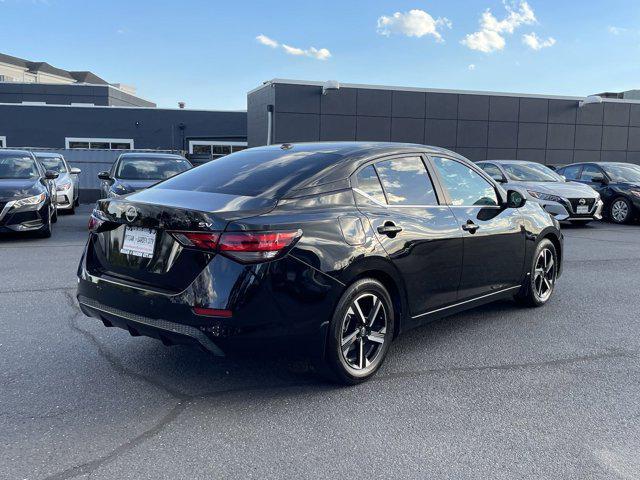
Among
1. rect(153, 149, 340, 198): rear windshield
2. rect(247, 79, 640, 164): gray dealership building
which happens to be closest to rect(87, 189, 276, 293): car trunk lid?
rect(153, 149, 340, 198): rear windshield

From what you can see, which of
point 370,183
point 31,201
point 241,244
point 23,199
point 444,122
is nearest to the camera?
point 241,244

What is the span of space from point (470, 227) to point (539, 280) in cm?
165

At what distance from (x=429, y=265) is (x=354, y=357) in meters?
0.91

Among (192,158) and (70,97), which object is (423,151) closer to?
(192,158)

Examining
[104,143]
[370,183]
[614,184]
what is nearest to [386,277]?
[370,183]

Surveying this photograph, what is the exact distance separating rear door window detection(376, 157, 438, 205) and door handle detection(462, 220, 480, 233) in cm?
34

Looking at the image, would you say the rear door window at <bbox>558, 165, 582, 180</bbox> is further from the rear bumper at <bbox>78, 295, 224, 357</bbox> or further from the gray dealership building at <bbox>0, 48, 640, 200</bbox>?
the rear bumper at <bbox>78, 295, 224, 357</bbox>

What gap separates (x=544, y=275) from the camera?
5.79 metres

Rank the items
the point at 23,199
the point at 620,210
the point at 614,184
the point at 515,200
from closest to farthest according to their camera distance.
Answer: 1. the point at 515,200
2. the point at 23,199
3. the point at 620,210
4. the point at 614,184

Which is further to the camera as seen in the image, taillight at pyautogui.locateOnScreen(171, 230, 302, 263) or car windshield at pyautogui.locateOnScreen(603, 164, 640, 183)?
car windshield at pyautogui.locateOnScreen(603, 164, 640, 183)

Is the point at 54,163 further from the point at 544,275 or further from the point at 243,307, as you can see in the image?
the point at 243,307

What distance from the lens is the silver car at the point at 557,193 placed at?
12.5 m

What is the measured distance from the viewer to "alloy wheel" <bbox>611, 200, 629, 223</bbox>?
1402 cm

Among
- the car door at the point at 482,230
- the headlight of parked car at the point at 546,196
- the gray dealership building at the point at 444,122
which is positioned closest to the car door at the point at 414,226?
the car door at the point at 482,230
